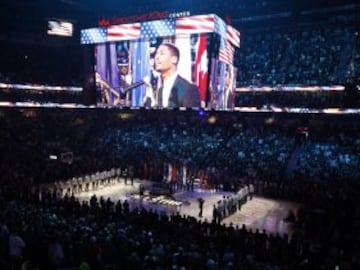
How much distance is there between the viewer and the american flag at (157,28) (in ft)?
102

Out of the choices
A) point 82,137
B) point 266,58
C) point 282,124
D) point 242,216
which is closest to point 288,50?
Answer: point 266,58

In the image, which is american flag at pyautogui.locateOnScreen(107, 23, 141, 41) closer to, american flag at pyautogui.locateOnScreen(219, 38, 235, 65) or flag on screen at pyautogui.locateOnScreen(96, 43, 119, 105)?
flag on screen at pyautogui.locateOnScreen(96, 43, 119, 105)

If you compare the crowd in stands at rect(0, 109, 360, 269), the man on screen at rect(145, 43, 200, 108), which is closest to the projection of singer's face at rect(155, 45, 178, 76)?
the man on screen at rect(145, 43, 200, 108)

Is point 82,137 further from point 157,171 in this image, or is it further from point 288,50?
point 288,50

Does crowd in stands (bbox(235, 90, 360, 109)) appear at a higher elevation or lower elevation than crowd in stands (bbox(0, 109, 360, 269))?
higher

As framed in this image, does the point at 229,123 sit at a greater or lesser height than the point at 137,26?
lesser

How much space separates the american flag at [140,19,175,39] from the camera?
30969 millimetres

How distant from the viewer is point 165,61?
31453 mm

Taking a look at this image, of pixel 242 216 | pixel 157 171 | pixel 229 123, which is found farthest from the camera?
pixel 229 123

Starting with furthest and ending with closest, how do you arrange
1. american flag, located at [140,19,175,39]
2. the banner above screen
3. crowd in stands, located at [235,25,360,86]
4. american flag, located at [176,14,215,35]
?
crowd in stands, located at [235,25,360,86], american flag, located at [140,19,175,39], the banner above screen, american flag, located at [176,14,215,35]

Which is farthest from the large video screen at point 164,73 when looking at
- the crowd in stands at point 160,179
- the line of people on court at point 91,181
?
the line of people on court at point 91,181

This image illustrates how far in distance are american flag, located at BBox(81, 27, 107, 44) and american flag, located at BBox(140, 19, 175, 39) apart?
12.8ft

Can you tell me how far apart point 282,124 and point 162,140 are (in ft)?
34.4

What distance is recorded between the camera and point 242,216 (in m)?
20.2
